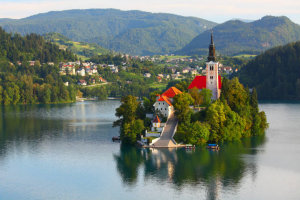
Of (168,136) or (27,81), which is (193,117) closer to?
(168,136)

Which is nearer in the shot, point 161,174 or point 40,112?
point 161,174

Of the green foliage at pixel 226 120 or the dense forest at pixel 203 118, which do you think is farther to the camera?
the dense forest at pixel 203 118

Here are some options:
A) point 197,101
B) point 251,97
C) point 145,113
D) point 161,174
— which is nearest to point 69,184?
point 161,174

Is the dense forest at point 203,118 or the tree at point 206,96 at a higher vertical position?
the tree at point 206,96

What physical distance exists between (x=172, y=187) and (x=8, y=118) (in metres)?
67.1

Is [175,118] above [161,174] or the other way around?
above

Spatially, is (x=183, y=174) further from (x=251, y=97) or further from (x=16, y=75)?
(x=16, y=75)

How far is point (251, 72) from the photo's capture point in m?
177

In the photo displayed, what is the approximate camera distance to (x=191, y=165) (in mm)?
59719

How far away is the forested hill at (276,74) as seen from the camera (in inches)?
6206

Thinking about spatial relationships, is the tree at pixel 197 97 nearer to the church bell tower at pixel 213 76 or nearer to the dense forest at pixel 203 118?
the dense forest at pixel 203 118

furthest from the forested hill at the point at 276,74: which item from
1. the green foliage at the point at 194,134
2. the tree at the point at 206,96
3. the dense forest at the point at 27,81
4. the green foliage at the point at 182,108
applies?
the green foliage at the point at 194,134

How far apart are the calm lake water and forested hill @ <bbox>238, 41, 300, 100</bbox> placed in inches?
2898

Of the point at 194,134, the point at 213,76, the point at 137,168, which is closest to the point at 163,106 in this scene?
the point at 194,134
